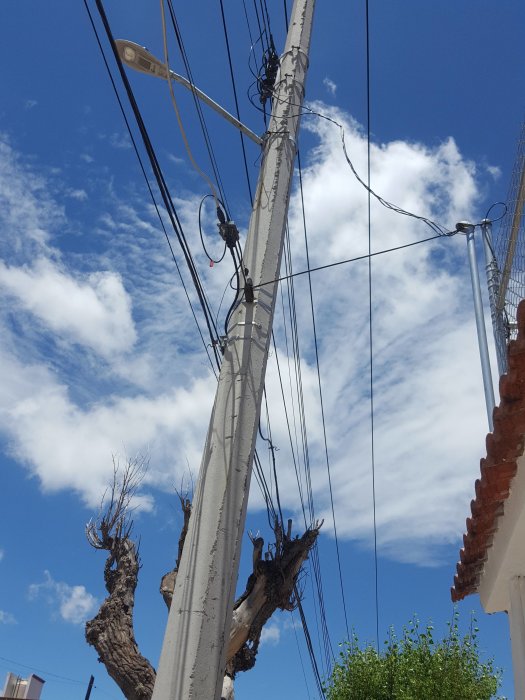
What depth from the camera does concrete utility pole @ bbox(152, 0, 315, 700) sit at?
3.24 meters

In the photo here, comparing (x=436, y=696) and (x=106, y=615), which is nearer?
(x=106, y=615)

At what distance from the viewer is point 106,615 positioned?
8.77 meters

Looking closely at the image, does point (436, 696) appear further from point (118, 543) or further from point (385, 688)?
point (118, 543)

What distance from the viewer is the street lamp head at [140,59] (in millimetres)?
5051

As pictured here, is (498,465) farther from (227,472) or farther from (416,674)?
(416,674)

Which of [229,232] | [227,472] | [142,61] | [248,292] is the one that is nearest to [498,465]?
[227,472]

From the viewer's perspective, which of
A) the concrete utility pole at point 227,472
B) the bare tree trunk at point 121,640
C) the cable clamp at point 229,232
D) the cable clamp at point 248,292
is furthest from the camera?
the bare tree trunk at point 121,640

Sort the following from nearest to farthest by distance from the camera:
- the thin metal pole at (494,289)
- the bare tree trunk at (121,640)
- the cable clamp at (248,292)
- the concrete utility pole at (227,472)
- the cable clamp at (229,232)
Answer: the concrete utility pole at (227,472)
the cable clamp at (248,292)
the cable clamp at (229,232)
the thin metal pole at (494,289)
the bare tree trunk at (121,640)

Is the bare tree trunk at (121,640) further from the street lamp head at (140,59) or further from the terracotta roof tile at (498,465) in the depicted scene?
the street lamp head at (140,59)

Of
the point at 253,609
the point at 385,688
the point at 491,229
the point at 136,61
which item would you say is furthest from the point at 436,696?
the point at 136,61

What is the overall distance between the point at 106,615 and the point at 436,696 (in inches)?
283

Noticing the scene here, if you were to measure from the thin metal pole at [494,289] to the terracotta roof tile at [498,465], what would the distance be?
1.65 m

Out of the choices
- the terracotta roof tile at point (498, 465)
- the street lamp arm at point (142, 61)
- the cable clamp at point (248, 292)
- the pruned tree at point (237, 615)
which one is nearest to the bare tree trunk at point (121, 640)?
the pruned tree at point (237, 615)

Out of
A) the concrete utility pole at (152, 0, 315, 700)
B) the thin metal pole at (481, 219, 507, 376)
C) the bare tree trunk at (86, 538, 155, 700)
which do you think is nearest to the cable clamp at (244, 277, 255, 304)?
the concrete utility pole at (152, 0, 315, 700)
